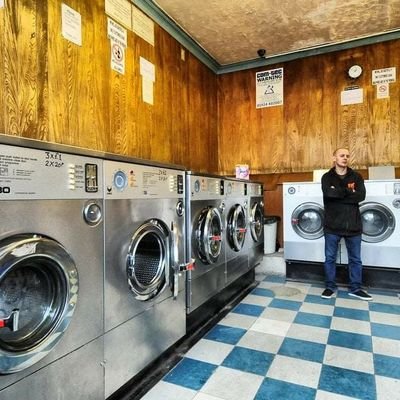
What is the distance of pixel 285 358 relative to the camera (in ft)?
6.17

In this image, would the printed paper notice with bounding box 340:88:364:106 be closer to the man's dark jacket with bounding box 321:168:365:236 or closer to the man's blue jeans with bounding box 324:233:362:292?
the man's dark jacket with bounding box 321:168:365:236

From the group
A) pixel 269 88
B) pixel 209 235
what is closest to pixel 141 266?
pixel 209 235

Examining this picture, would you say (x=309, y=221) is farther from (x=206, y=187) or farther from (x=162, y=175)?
(x=162, y=175)

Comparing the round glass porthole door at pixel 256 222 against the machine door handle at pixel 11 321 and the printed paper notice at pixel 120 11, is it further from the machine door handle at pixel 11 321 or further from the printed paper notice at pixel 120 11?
the machine door handle at pixel 11 321

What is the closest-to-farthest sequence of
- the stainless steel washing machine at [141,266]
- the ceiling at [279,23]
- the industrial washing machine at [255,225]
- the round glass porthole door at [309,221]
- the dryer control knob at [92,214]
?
the dryer control knob at [92,214], the stainless steel washing machine at [141,266], the ceiling at [279,23], the industrial washing machine at [255,225], the round glass porthole door at [309,221]

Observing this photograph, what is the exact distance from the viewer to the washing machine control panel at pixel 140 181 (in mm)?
1408

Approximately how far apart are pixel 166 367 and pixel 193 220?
0.89m

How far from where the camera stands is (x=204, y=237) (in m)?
2.16

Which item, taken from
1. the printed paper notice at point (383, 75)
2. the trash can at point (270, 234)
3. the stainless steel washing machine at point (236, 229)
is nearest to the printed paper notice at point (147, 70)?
the stainless steel washing machine at point (236, 229)

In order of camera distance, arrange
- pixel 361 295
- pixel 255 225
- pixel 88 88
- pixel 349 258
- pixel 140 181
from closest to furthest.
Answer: pixel 140 181 < pixel 88 88 < pixel 361 295 < pixel 349 258 < pixel 255 225

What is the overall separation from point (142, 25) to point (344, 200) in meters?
2.53

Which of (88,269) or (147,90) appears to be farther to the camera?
(147,90)

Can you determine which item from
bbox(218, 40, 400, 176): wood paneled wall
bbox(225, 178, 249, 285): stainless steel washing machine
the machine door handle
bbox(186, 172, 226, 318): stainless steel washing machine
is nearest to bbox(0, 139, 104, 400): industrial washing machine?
the machine door handle

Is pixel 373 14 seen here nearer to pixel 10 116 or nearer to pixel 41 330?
pixel 10 116
